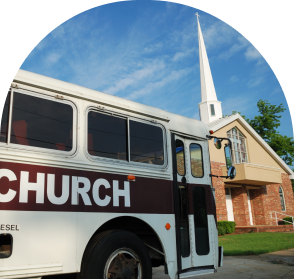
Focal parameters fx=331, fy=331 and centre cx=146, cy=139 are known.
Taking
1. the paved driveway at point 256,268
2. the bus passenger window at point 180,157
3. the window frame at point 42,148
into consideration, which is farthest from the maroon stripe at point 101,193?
the paved driveway at point 256,268

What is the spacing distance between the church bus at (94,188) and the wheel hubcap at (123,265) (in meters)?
0.01

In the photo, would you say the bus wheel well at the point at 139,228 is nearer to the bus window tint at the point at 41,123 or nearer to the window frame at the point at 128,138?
the window frame at the point at 128,138

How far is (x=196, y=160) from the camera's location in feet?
19.6

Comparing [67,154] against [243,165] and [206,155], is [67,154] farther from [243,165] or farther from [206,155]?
[243,165]

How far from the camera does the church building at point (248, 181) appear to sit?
20422 millimetres

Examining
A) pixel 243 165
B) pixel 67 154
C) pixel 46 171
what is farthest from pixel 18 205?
pixel 243 165

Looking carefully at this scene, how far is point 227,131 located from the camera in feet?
74.2

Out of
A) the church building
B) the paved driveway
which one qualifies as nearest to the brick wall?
the church building

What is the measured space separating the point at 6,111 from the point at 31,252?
151 cm

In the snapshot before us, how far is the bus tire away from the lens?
3867mm

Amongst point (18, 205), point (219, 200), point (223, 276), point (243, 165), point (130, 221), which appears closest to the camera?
point (18, 205)

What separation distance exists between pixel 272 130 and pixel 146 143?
98.2ft

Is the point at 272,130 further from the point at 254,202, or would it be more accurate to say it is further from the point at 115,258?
the point at 115,258

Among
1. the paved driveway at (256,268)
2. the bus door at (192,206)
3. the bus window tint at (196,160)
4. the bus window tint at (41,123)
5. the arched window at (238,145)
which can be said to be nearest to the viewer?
the bus window tint at (41,123)
